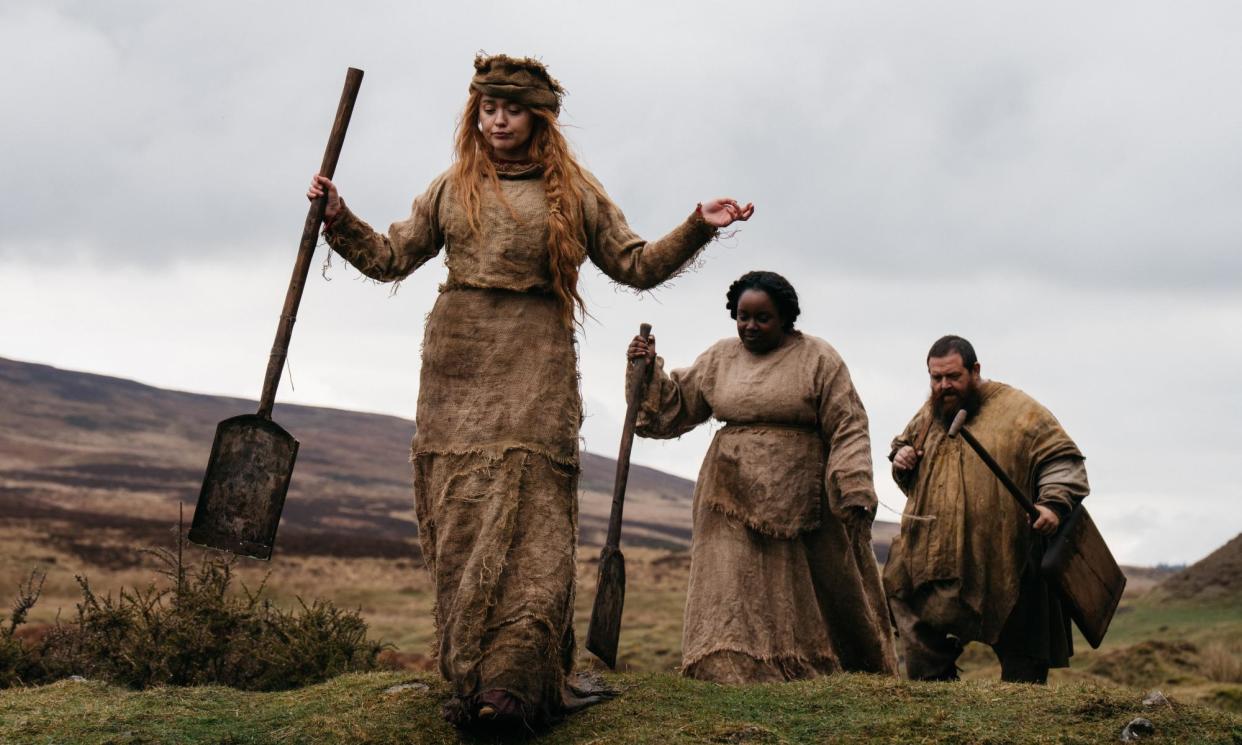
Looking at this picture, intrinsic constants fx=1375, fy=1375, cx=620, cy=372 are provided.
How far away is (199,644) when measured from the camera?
360 inches

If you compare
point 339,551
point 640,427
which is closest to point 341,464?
point 339,551

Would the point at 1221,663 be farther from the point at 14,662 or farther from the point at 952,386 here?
the point at 14,662

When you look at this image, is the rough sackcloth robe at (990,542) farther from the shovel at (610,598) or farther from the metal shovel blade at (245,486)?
the metal shovel blade at (245,486)

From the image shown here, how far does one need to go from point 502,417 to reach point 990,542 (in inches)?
133

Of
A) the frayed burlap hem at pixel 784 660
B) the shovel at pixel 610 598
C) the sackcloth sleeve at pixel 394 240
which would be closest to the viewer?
the sackcloth sleeve at pixel 394 240

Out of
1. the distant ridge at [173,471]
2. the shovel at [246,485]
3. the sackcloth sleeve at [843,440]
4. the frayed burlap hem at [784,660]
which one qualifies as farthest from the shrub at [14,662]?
the distant ridge at [173,471]

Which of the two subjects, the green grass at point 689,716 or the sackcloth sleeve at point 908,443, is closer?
the green grass at point 689,716

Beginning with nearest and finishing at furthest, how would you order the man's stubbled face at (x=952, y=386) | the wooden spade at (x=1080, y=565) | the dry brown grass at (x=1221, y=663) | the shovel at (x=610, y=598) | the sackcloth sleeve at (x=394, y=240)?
the sackcloth sleeve at (x=394, y=240) → the shovel at (x=610, y=598) → the wooden spade at (x=1080, y=565) → the man's stubbled face at (x=952, y=386) → the dry brown grass at (x=1221, y=663)

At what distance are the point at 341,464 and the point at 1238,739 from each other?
104896 millimetres

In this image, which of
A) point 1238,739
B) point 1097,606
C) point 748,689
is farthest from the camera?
point 1097,606

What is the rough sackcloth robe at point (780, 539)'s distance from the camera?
7.93 m

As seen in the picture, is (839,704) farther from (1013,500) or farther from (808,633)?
(1013,500)

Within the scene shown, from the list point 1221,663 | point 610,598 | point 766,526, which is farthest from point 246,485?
point 1221,663

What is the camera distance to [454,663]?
6.21 metres
